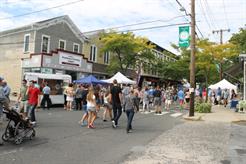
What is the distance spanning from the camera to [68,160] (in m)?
7.01

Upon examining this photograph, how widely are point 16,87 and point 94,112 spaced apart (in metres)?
20.2

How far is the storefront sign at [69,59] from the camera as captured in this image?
29.8m

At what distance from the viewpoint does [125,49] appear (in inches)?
1396

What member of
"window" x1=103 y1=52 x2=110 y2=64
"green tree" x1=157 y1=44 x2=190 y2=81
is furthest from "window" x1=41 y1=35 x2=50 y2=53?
"green tree" x1=157 y1=44 x2=190 y2=81

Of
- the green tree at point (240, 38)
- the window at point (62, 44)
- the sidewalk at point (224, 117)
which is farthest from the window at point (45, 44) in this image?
the green tree at point (240, 38)

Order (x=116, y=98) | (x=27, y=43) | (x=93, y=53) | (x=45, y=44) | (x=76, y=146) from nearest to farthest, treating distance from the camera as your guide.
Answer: (x=76, y=146) → (x=116, y=98) → (x=27, y=43) → (x=45, y=44) → (x=93, y=53)

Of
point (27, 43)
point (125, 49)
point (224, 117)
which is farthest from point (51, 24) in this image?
point (224, 117)

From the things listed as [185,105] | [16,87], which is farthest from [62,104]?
[185,105]

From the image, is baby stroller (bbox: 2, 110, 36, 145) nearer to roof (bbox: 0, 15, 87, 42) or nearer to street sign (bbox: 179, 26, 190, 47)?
street sign (bbox: 179, 26, 190, 47)

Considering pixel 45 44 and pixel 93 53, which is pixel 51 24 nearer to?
pixel 45 44

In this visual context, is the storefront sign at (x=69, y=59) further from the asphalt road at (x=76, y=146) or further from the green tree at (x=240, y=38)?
the green tree at (x=240, y=38)

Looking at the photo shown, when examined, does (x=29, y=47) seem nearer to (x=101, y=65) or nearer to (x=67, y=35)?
(x=67, y=35)

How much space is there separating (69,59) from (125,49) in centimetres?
731

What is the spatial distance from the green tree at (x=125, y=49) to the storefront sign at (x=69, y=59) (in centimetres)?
439
